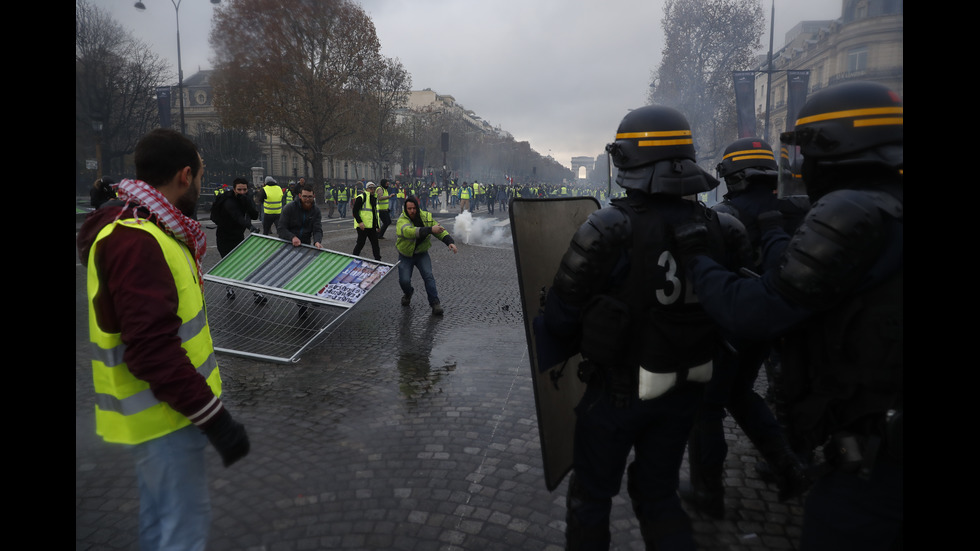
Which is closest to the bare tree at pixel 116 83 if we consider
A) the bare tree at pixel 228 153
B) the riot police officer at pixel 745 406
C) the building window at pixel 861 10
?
the bare tree at pixel 228 153

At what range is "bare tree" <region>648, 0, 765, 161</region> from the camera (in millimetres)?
37625

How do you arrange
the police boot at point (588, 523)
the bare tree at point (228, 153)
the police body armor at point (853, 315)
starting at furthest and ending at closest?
1. the bare tree at point (228, 153)
2. the police boot at point (588, 523)
3. the police body armor at point (853, 315)

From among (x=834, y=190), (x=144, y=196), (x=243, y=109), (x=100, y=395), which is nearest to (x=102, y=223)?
(x=144, y=196)

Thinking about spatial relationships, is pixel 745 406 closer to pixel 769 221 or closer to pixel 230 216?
pixel 769 221

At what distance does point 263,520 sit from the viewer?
→ 285 cm

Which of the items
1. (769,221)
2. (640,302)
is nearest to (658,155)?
(640,302)

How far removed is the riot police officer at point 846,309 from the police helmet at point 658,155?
399 millimetres

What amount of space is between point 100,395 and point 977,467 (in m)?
2.51

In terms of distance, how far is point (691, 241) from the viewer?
1927 mm

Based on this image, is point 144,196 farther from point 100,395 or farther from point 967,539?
point 967,539

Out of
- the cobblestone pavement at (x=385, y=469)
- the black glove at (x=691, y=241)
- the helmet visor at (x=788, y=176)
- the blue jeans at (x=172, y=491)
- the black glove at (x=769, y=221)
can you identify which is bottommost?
the cobblestone pavement at (x=385, y=469)

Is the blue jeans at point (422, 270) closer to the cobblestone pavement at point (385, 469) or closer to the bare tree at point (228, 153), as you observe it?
the cobblestone pavement at point (385, 469)

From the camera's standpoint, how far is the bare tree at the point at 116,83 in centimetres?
2036

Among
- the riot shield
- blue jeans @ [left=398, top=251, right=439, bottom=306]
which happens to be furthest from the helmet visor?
blue jeans @ [left=398, top=251, right=439, bottom=306]
